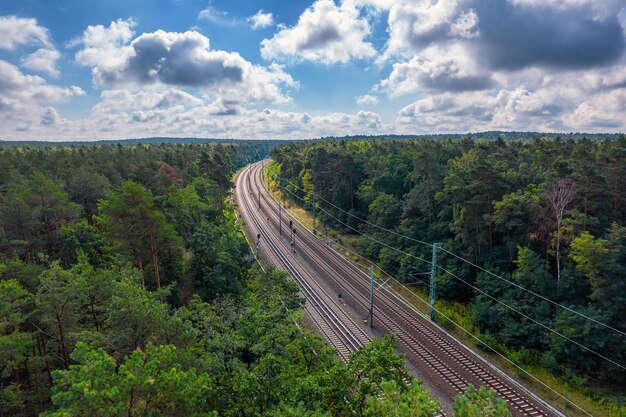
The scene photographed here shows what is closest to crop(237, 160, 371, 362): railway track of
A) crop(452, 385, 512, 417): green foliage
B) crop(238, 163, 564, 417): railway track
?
crop(238, 163, 564, 417): railway track

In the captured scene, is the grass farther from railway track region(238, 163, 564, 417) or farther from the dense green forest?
railway track region(238, 163, 564, 417)

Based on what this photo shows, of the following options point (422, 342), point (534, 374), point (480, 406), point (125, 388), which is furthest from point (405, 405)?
point (534, 374)

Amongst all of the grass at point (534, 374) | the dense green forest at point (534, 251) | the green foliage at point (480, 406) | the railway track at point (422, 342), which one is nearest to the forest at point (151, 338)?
the green foliage at point (480, 406)

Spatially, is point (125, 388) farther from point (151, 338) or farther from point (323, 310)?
point (323, 310)

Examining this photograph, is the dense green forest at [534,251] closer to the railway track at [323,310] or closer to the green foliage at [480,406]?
the railway track at [323,310]

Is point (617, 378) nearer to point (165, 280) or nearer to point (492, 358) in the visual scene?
point (492, 358)
